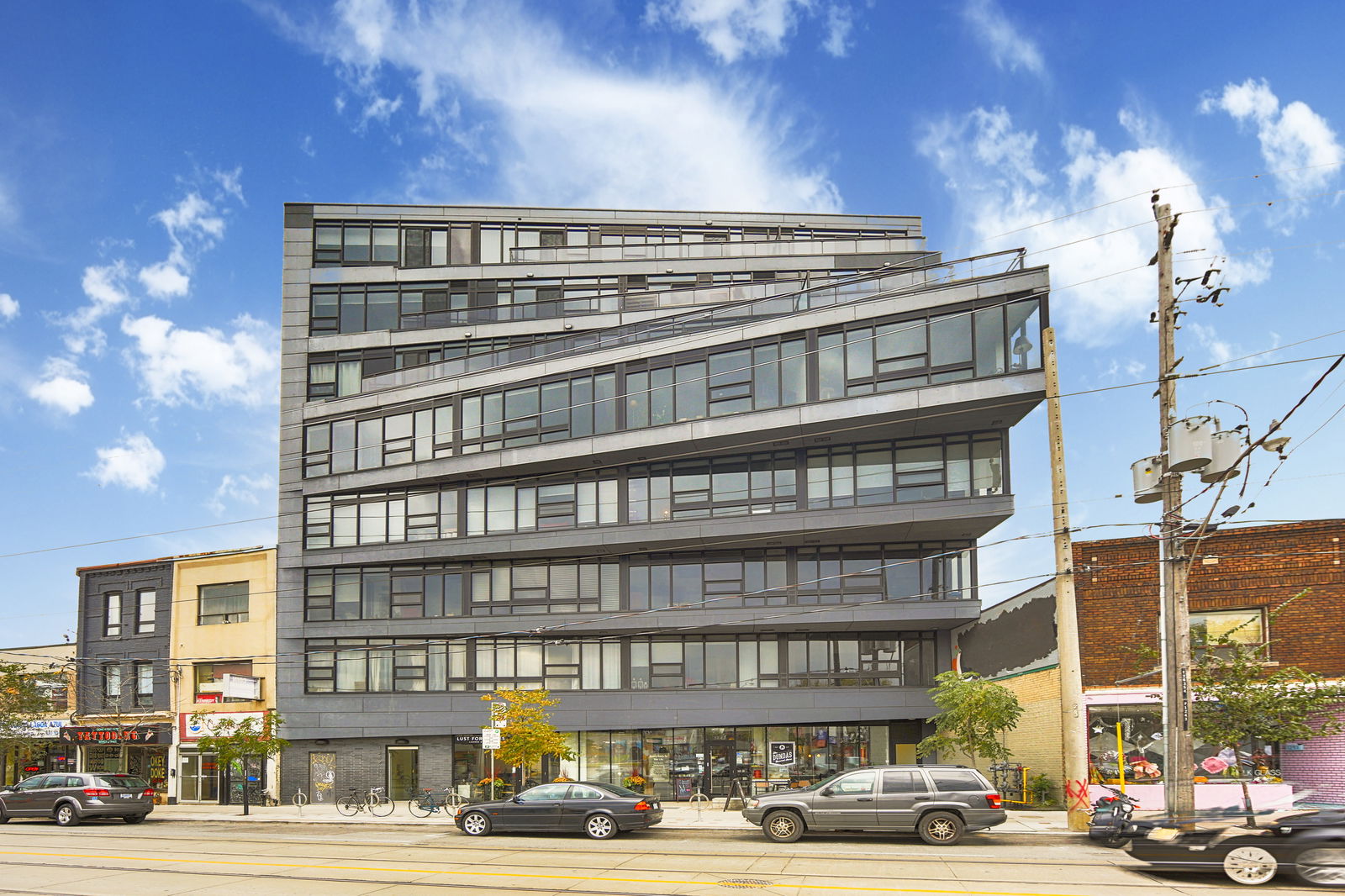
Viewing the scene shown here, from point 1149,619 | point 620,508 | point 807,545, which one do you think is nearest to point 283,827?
point 620,508

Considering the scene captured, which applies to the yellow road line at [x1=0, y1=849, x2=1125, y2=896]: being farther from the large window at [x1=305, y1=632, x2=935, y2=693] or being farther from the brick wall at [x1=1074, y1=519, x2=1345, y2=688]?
the large window at [x1=305, y1=632, x2=935, y2=693]

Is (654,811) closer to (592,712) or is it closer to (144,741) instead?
(592,712)

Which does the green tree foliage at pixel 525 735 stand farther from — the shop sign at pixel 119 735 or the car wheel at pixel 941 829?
the shop sign at pixel 119 735

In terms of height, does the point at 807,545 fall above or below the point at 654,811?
above

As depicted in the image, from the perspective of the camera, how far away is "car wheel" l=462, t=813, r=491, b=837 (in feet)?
85.2

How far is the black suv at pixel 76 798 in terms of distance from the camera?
3083 centimetres

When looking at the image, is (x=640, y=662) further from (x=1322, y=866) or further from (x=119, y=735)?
(x=1322, y=866)

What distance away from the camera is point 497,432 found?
127ft

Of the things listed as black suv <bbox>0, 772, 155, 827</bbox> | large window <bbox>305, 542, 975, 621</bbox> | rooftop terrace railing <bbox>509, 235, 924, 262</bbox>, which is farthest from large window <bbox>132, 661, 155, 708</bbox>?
rooftop terrace railing <bbox>509, 235, 924, 262</bbox>

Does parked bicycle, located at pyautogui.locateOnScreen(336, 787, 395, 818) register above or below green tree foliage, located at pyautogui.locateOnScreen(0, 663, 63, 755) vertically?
below

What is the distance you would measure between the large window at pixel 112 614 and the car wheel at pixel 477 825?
82.7 feet

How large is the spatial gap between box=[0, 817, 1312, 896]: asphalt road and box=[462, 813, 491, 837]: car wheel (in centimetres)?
41

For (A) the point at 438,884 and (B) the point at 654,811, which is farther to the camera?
(B) the point at 654,811

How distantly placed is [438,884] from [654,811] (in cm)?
834
